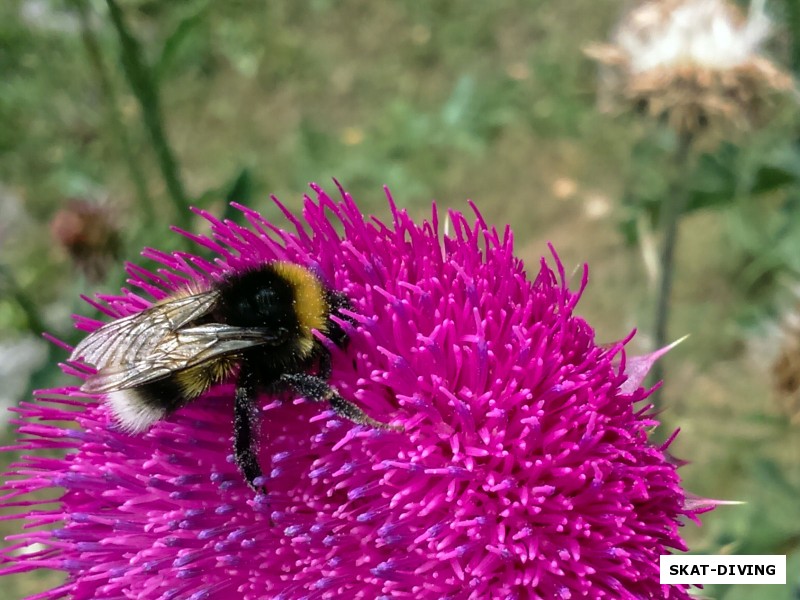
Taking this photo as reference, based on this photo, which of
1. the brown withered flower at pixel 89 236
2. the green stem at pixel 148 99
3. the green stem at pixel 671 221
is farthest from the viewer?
the brown withered flower at pixel 89 236

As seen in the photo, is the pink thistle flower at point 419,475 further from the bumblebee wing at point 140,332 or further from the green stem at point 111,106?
the green stem at point 111,106

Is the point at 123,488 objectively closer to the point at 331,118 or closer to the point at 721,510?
the point at 721,510

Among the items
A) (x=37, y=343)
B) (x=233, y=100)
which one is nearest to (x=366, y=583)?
(x=37, y=343)

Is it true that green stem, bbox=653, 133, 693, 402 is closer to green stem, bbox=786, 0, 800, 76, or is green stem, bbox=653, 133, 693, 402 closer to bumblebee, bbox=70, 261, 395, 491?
green stem, bbox=786, 0, 800, 76

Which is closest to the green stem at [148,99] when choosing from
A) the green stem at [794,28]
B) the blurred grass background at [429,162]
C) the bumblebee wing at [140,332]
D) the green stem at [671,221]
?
the blurred grass background at [429,162]

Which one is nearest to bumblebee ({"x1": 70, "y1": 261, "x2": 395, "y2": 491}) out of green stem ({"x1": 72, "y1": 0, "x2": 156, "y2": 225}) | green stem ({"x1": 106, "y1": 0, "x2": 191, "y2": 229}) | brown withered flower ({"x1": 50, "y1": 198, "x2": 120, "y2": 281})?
green stem ({"x1": 106, "y1": 0, "x2": 191, "y2": 229})

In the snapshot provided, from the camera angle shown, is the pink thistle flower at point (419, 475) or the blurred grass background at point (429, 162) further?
the blurred grass background at point (429, 162)

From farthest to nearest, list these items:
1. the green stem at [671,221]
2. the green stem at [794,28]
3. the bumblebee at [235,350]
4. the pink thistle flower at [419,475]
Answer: the green stem at [671,221]
the green stem at [794,28]
the bumblebee at [235,350]
the pink thistle flower at [419,475]
